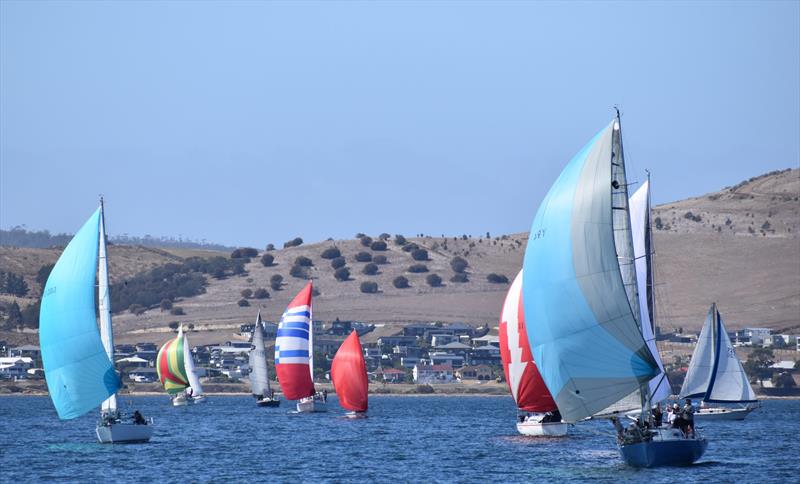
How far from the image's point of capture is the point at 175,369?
4385 inches

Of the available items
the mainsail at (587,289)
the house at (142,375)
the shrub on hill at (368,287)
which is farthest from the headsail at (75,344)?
the shrub on hill at (368,287)

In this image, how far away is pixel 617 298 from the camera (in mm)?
44031

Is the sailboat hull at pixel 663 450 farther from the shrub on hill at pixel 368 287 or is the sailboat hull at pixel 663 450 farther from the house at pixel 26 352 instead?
the shrub on hill at pixel 368 287

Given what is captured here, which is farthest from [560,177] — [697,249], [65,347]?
[697,249]

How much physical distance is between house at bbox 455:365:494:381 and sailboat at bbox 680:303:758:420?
79535 millimetres

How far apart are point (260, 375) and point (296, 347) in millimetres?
15825

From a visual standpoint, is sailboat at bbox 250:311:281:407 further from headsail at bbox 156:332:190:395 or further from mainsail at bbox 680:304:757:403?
mainsail at bbox 680:304:757:403

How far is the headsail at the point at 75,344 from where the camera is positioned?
56.2 meters

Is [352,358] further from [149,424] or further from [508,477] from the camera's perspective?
[508,477]

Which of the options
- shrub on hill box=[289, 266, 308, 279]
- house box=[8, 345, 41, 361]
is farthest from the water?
shrub on hill box=[289, 266, 308, 279]

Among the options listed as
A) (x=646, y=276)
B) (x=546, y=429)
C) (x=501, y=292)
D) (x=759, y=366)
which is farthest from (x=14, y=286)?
(x=646, y=276)

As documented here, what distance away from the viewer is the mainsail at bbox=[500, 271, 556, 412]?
6112cm

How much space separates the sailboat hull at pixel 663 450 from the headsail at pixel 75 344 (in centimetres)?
2102

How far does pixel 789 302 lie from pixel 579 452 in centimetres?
11923
